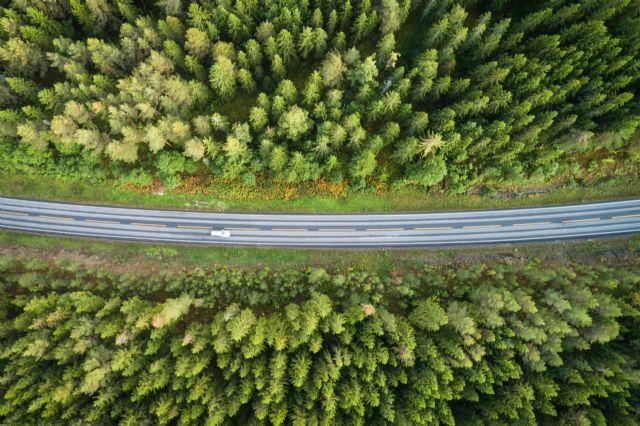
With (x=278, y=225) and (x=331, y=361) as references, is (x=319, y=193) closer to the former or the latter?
(x=278, y=225)

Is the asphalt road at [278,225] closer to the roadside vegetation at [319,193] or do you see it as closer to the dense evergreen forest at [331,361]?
the roadside vegetation at [319,193]

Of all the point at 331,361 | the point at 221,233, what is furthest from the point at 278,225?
the point at 331,361

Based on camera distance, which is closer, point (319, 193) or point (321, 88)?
point (321, 88)

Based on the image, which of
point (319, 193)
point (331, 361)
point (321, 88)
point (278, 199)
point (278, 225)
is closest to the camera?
point (331, 361)

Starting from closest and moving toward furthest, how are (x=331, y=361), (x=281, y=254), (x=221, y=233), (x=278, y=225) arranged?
(x=331, y=361), (x=221, y=233), (x=281, y=254), (x=278, y=225)

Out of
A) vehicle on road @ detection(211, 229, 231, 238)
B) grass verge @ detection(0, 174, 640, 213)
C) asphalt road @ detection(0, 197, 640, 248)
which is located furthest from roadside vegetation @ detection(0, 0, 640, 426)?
vehicle on road @ detection(211, 229, 231, 238)

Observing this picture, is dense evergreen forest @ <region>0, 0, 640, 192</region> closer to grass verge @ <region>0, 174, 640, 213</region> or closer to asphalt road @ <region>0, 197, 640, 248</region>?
grass verge @ <region>0, 174, 640, 213</region>

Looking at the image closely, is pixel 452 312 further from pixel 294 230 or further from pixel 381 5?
pixel 381 5

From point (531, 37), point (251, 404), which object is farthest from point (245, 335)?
point (531, 37)

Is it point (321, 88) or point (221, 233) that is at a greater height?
point (321, 88)
